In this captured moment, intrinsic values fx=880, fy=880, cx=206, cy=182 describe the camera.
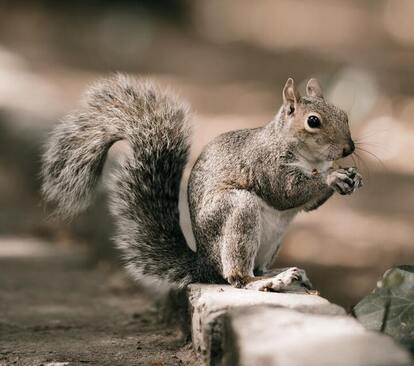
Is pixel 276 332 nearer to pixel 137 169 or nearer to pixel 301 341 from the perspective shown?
pixel 301 341

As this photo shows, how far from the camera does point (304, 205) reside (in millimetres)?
3340

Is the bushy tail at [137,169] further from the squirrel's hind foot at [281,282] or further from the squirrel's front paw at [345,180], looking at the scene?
the squirrel's front paw at [345,180]

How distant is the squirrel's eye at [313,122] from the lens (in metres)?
3.18

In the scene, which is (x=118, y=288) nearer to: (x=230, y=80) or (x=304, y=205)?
(x=304, y=205)

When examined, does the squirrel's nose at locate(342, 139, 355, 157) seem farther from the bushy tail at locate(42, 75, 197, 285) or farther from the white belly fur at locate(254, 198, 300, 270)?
the bushy tail at locate(42, 75, 197, 285)

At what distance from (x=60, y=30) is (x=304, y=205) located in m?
8.69

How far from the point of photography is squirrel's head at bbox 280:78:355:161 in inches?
124

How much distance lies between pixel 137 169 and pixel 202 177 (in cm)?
30

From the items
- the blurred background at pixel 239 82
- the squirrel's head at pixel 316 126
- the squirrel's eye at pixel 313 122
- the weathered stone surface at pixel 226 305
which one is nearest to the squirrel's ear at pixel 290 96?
the squirrel's head at pixel 316 126

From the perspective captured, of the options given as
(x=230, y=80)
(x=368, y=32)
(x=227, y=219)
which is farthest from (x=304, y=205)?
(x=368, y=32)

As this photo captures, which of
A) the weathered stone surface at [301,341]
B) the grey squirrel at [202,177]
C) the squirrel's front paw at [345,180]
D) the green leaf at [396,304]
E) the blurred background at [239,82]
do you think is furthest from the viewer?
the blurred background at [239,82]

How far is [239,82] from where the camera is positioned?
377 inches

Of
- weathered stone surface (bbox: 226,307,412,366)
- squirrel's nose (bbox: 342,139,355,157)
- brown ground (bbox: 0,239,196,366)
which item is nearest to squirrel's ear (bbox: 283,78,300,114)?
squirrel's nose (bbox: 342,139,355,157)

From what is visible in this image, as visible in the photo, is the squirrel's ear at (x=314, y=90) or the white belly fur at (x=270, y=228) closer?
the white belly fur at (x=270, y=228)
